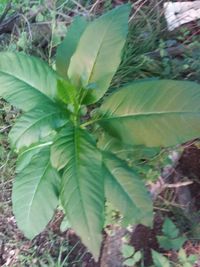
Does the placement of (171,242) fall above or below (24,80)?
below

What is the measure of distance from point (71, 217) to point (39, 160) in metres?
0.22

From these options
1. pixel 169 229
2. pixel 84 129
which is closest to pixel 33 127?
pixel 84 129

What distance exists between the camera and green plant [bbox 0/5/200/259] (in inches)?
43.2

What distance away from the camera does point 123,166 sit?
47.9 inches

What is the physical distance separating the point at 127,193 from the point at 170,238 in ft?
1.24

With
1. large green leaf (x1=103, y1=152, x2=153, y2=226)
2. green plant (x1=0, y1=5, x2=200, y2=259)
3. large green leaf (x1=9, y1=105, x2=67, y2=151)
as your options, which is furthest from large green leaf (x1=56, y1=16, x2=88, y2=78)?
large green leaf (x1=103, y1=152, x2=153, y2=226)

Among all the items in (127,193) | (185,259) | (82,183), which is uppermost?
(82,183)

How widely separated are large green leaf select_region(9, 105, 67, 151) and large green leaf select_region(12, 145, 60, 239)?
0.10 m

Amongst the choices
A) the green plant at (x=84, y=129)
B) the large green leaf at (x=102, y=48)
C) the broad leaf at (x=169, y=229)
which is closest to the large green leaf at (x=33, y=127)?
the green plant at (x=84, y=129)

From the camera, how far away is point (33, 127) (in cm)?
112

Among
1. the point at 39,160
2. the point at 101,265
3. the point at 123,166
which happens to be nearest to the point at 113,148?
the point at 123,166

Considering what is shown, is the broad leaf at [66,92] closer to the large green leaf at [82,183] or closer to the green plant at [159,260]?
the large green leaf at [82,183]

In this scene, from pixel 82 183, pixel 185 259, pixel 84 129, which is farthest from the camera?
pixel 185 259

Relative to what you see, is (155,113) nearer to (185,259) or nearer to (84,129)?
(84,129)
